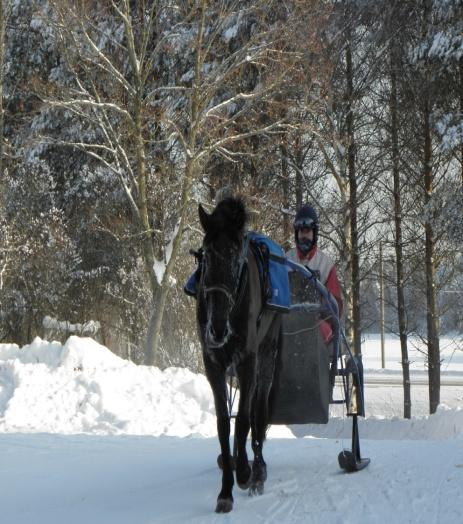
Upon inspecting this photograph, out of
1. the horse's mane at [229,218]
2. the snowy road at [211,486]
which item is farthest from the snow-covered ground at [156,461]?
the horse's mane at [229,218]

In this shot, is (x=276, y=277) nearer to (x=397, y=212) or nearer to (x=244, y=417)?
(x=244, y=417)

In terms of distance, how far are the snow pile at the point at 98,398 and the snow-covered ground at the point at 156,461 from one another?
24 millimetres

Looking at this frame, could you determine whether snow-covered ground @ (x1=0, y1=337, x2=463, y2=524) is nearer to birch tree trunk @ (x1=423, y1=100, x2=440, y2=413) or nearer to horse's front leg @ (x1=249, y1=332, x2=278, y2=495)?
horse's front leg @ (x1=249, y1=332, x2=278, y2=495)

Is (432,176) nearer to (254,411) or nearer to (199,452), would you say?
(199,452)

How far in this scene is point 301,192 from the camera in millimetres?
22141

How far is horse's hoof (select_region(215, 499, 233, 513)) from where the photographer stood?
17.5 ft

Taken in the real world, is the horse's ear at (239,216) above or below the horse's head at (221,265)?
above

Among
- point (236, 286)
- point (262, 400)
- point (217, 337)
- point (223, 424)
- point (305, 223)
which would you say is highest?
point (305, 223)

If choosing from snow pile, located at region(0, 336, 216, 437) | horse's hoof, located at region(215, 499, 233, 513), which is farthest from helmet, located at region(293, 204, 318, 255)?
snow pile, located at region(0, 336, 216, 437)

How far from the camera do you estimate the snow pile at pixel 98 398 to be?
40.2ft

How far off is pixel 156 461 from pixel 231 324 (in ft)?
9.73

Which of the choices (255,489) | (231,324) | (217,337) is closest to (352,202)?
(255,489)

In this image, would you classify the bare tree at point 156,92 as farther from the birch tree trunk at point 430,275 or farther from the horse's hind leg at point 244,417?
the horse's hind leg at point 244,417

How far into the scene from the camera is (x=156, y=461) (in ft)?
25.6
